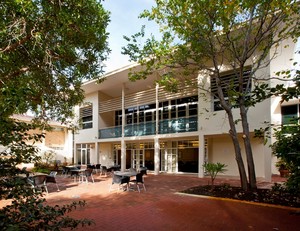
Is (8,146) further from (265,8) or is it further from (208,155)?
(208,155)

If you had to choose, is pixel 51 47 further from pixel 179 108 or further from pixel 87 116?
pixel 87 116

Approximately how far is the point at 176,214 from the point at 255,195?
355 cm

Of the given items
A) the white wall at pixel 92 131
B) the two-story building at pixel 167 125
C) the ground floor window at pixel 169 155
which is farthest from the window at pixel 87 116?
the ground floor window at pixel 169 155

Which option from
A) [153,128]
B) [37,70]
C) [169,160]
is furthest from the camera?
[169,160]

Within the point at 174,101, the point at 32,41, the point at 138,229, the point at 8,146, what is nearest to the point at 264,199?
the point at 138,229

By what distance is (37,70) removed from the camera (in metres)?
6.65

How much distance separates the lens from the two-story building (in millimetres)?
13883

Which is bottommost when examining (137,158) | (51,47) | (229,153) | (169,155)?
(137,158)

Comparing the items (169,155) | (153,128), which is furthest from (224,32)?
(169,155)

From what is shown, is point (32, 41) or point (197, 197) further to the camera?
point (197, 197)

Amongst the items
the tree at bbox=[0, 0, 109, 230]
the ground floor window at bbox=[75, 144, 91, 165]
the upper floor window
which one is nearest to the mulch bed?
the tree at bbox=[0, 0, 109, 230]

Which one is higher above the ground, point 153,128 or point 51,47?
point 51,47

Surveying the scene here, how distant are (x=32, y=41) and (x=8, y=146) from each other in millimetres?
4089

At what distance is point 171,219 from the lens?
593cm
